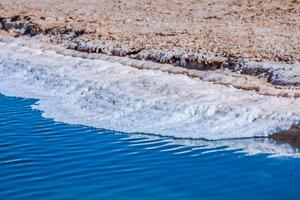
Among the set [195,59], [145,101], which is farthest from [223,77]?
[145,101]

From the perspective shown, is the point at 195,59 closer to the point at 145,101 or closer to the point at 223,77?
the point at 223,77

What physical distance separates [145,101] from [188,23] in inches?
439

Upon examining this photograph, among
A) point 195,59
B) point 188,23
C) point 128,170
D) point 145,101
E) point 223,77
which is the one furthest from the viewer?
point 188,23

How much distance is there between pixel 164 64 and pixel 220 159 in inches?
379

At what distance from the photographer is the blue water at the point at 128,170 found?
9.84 metres

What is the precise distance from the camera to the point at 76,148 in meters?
12.7

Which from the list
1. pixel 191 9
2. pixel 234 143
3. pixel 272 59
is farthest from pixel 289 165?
pixel 191 9

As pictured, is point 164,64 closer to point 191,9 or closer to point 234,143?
point 234,143

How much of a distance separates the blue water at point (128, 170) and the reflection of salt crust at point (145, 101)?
129cm

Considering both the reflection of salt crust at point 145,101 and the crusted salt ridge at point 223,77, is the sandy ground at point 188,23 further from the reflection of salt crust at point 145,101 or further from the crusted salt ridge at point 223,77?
the reflection of salt crust at point 145,101

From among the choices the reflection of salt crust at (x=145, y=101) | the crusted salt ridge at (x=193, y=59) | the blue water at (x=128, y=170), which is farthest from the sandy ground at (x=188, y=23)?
the blue water at (x=128, y=170)

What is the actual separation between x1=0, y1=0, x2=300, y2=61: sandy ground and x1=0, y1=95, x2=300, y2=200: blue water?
758cm

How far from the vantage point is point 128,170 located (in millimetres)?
11023

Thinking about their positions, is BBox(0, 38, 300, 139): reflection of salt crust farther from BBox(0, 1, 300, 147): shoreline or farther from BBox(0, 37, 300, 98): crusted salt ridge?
BBox(0, 1, 300, 147): shoreline
